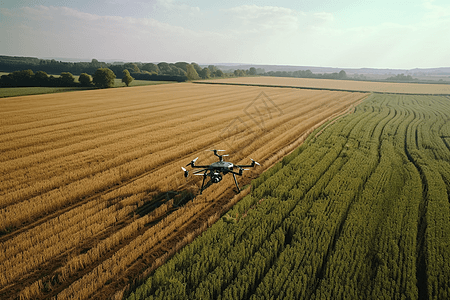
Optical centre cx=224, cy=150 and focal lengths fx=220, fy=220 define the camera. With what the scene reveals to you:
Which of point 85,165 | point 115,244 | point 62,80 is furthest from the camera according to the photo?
point 62,80

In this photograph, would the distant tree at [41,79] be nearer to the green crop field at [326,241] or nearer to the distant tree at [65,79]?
the distant tree at [65,79]

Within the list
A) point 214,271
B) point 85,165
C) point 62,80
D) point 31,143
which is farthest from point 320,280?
point 62,80

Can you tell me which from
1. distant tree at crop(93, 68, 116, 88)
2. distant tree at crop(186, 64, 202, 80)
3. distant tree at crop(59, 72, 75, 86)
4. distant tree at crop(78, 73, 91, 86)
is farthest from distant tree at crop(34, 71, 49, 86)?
distant tree at crop(186, 64, 202, 80)

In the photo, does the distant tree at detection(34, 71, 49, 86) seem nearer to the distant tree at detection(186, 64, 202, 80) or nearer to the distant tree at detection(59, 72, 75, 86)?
the distant tree at detection(59, 72, 75, 86)

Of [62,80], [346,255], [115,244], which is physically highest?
[62,80]

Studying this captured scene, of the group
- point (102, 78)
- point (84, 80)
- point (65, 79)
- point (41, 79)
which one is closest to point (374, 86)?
point (102, 78)

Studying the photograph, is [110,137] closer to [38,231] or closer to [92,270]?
[38,231]

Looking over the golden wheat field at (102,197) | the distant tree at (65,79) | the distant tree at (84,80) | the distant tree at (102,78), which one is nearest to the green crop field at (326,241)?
the golden wheat field at (102,197)
